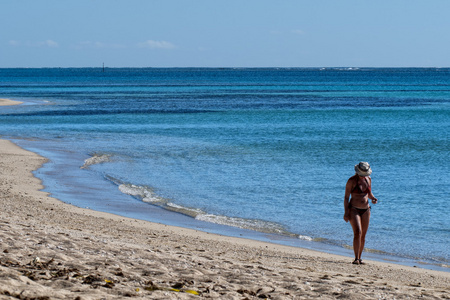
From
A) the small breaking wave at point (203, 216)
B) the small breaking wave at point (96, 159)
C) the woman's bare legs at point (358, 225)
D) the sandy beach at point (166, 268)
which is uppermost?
the woman's bare legs at point (358, 225)

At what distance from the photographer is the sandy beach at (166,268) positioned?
5.79m

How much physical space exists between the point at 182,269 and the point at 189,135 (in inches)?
895

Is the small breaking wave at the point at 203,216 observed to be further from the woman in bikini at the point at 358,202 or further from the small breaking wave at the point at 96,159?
the small breaking wave at the point at 96,159

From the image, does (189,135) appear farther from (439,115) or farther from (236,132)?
(439,115)

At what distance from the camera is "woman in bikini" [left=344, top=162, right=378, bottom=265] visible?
8.30 meters

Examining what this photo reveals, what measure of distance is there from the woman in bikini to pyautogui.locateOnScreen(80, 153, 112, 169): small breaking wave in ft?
38.0

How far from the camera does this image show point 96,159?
20125 mm

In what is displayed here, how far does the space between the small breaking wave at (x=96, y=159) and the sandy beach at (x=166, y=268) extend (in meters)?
8.38

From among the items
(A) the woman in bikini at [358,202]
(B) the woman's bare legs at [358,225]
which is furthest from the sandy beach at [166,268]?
(A) the woman in bikini at [358,202]

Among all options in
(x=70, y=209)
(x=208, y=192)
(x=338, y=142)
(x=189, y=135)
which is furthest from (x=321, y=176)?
(x=189, y=135)

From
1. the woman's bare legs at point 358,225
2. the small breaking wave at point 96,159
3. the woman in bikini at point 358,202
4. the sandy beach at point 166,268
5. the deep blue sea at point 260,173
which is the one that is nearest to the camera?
the sandy beach at point 166,268

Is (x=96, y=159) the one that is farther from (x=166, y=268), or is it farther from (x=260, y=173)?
(x=166, y=268)

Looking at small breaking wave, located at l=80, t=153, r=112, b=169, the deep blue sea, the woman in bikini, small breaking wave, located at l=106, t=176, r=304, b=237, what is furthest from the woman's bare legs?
small breaking wave, located at l=80, t=153, r=112, b=169

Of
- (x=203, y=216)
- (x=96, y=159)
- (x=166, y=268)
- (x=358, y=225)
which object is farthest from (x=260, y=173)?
(x=166, y=268)
